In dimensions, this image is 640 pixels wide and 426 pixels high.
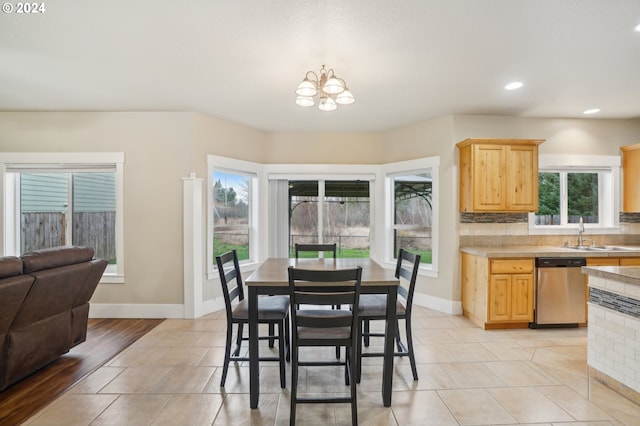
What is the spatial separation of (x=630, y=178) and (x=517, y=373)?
3550mm

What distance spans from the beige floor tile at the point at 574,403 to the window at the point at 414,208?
2.15 meters

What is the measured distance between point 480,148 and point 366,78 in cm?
181

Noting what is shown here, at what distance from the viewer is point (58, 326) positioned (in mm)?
2926

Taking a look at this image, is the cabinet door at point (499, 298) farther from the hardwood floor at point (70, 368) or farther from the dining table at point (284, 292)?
the hardwood floor at point (70, 368)

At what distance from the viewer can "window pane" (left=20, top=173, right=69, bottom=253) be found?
4.45m

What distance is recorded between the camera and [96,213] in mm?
4445

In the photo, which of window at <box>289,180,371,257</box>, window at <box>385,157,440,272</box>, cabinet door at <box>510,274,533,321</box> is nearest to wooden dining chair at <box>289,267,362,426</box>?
cabinet door at <box>510,274,533,321</box>

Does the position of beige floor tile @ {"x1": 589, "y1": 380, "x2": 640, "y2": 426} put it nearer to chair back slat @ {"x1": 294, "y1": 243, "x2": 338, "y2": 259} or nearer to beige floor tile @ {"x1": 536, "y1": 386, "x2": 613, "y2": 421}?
beige floor tile @ {"x1": 536, "y1": 386, "x2": 613, "y2": 421}

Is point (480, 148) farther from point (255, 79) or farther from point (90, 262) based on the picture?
point (90, 262)

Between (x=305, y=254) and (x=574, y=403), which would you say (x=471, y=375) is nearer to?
(x=574, y=403)

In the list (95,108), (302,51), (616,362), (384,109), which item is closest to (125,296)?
(95,108)

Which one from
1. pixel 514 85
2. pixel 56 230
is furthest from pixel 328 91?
pixel 56 230

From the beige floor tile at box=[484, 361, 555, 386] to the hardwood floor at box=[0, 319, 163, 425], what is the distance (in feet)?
11.5

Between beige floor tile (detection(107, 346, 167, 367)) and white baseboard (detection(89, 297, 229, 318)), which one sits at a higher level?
white baseboard (detection(89, 297, 229, 318))
